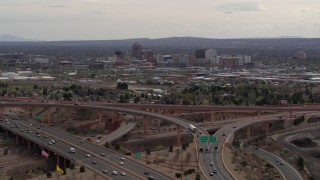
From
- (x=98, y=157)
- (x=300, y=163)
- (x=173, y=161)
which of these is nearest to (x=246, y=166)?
(x=173, y=161)

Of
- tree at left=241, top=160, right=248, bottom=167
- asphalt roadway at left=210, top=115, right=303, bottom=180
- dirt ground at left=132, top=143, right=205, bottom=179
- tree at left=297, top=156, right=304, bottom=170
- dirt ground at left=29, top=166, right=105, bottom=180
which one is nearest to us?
dirt ground at left=29, top=166, right=105, bottom=180

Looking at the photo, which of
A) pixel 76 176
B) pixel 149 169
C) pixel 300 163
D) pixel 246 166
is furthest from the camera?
pixel 300 163

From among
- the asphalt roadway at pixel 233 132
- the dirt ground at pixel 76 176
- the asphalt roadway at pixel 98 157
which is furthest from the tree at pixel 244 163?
the dirt ground at pixel 76 176

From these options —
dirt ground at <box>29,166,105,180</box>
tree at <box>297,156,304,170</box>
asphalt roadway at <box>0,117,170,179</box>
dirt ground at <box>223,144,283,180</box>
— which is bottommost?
tree at <box>297,156,304,170</box>

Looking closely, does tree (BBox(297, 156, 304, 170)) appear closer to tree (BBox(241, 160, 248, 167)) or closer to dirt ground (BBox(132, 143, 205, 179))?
tree (BBox(241, 160, 248, 167))

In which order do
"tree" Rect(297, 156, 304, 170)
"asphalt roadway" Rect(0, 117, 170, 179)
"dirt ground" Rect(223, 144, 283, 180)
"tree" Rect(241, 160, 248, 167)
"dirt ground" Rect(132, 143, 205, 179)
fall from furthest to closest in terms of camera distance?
"tree" Rect(297, 156, 304, 170), "tree" Rect(241, 160, 248, 167), "dirt ground" Rect(132, 143, 205, 179), "dirt ground" Rect(223, 144, 283, 180), "asphalt roadway" Rect(0, 117, 170, 179)

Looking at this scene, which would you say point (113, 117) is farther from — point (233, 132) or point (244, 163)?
point (244, 163)

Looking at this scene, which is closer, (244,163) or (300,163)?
(244,163)

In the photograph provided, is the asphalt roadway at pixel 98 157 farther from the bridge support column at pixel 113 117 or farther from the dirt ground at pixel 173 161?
the bridge support column at pixel 113 117

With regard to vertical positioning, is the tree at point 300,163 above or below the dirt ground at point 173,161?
below

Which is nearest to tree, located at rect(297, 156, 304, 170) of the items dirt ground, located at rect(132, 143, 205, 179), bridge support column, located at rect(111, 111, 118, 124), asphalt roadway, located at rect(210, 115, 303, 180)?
asphalt roadway, located at rect(210, 115, 303, 180)

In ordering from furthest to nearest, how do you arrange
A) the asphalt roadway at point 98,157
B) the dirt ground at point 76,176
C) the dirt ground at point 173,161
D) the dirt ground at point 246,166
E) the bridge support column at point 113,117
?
1. the bridge support column at point 113,117
2. the dirt ground at point 173,161
3. the dirt ground at point 246,166
4. the asphalt roadway at point 98,157
5. the dirt ground at point 76,176
